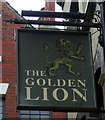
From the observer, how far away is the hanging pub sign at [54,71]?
852 centimetres

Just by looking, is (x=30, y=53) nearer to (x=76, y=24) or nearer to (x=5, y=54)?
(x=76, y=24)

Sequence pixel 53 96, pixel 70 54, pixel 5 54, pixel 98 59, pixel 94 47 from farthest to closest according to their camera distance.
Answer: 1. pixel 5 54
2. pixel 94 47
3. pixel 98 59
4. pixel 70 54
5. pixel 53 96

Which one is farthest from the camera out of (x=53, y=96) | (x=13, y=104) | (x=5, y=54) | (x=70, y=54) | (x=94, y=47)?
(x=5, y=54)

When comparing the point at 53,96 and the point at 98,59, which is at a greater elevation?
the point at 98,59

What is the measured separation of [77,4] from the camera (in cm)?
1452

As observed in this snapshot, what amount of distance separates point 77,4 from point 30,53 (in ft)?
18.8

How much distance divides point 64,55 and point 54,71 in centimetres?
42

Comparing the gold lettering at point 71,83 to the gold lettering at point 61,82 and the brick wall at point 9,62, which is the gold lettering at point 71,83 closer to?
the gold lettering at point 61,82

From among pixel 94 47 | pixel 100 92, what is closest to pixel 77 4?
pixel 94 47

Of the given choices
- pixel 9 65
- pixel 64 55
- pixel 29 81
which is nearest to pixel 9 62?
pixel 9 65

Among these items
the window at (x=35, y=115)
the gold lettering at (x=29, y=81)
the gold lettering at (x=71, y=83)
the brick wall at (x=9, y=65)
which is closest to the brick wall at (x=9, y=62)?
the brick wall at (x=9, y=65)

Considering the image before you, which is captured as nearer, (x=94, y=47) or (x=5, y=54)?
(x=94, y=47)

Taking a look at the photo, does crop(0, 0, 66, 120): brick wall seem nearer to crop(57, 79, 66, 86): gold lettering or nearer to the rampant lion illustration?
the rampant lion illustration

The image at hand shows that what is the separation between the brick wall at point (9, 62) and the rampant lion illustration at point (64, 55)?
14.9 feet
